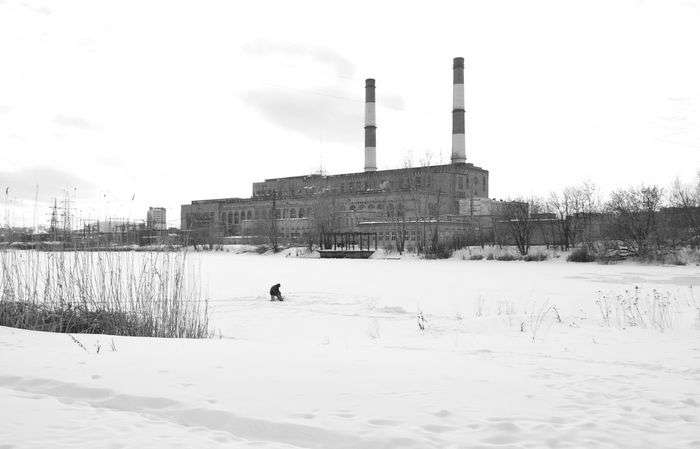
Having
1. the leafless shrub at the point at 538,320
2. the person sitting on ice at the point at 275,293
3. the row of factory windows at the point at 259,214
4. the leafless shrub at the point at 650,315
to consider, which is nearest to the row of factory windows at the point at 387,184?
the row of factory windows at the point at 259,214

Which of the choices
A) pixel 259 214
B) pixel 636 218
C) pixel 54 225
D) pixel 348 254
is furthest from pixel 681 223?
pixel 259 214

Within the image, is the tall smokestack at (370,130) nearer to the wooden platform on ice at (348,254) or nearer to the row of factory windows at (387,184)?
the row of factory windows at (387,184)

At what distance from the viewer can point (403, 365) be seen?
5961 mm

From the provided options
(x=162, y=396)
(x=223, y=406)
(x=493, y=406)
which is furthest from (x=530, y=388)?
(x=162, y=396)

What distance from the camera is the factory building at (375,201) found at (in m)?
56.8

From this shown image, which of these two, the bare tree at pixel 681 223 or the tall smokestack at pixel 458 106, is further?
the tall smokestack at pixel 458 106

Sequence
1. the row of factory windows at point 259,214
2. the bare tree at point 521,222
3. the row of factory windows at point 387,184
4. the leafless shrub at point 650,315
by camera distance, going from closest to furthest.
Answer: the leafless shrub at point 650,315 → the bare tree at point 521,222 → the row of factory windows at point 387,184 → the row of factory windows at point 259,214

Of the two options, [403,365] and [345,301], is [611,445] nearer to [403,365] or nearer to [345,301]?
[403,365]

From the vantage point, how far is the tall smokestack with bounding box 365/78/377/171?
67.7 metres

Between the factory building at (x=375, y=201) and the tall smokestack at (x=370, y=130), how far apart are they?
0.07 m

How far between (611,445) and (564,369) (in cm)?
225

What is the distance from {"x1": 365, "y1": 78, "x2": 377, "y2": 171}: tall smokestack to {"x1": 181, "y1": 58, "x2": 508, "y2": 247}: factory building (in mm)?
69

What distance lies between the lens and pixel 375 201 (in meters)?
68.9

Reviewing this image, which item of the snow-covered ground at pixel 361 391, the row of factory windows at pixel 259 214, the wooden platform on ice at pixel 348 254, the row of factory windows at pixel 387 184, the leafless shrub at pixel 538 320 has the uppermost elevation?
the row of factory windows at pixel 387 184
